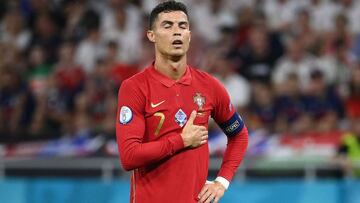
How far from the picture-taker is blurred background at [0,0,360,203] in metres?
9.95

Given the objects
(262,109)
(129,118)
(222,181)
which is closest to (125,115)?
(129,118)

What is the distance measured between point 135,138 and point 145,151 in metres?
0.11

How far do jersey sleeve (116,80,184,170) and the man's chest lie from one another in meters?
0.06

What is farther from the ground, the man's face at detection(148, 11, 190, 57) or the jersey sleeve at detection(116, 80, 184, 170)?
the man's face at detection(148, 11, 190, 57)

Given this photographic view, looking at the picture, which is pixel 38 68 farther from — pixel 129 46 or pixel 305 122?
pixel 305 122

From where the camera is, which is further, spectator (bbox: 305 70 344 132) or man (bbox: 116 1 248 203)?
spectator (bbox: 305 70 344 132)

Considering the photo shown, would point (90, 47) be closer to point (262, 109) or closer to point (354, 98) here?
point (262, 109)

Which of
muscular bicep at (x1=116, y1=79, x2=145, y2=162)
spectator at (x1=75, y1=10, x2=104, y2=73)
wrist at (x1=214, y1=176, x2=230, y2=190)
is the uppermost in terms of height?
spectator at (x1=75, y1=10, x2=104, y2=73)

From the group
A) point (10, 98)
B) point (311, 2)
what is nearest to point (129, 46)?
point (10, 98)

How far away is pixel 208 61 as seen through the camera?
39.3 feet

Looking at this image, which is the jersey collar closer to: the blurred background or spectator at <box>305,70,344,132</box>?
the blurred background

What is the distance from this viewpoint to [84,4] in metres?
13.6

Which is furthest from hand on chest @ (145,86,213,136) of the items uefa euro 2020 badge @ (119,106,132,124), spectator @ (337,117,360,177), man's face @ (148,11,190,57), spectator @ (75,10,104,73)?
spectator @ (75,10,104,73)

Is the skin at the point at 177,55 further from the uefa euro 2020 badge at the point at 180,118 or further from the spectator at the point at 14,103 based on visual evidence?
the spectator at the point at 14,103
